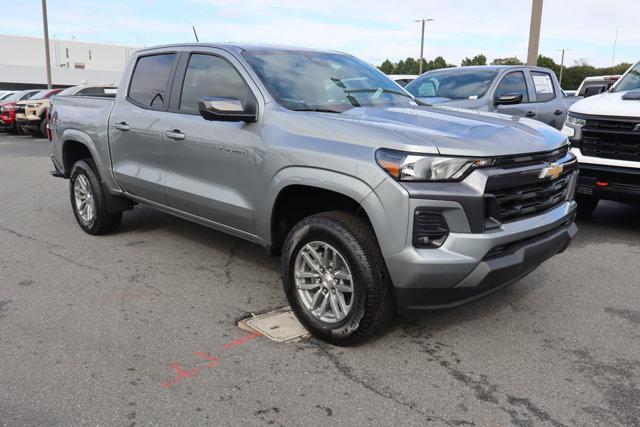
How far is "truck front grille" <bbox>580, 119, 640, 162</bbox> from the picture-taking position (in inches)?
221

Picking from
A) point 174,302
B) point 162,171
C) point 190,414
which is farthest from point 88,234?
point 190,414

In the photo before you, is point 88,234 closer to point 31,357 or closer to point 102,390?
point 31,357

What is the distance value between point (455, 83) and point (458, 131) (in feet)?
17.4

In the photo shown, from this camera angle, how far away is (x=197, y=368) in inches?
127

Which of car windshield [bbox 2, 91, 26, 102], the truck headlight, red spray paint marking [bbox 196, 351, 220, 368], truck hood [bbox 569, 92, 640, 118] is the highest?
truck hood [bbox 569, 92, 640, 118]

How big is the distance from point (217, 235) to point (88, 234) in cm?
138

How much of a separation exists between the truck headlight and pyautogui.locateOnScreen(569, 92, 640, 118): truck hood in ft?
11.3

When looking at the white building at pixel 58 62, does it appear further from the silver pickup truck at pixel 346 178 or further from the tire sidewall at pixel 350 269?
the tire sidewall at pixel 350 269

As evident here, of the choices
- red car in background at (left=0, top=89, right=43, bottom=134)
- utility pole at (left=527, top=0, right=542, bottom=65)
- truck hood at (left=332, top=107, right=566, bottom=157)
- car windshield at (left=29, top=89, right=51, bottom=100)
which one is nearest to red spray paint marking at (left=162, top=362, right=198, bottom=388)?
truck hood at (left=332, top=107, right=566, bottom=157)

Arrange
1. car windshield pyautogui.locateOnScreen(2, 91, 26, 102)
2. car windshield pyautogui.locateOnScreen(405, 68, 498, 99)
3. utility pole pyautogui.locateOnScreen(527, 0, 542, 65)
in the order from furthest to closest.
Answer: car windshield pyautogui.locateOnScreen(2, 91, 26, 102) → utility pole pyautogui.locateOnScreen(527, 0, 542, 65) → car windshield pyautogui.locateOnScreen(405, 68, 498, 99)

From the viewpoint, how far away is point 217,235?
5.98 meters

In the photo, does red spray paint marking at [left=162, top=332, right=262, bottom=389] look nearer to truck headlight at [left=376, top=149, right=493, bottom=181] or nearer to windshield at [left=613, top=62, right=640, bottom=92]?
truck headlight at [left=376, top=149, right=493, bottom=181]

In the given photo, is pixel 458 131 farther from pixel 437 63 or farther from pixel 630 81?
pixel 437 63

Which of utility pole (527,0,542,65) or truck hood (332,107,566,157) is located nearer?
truck hood (332,107,566,157)
